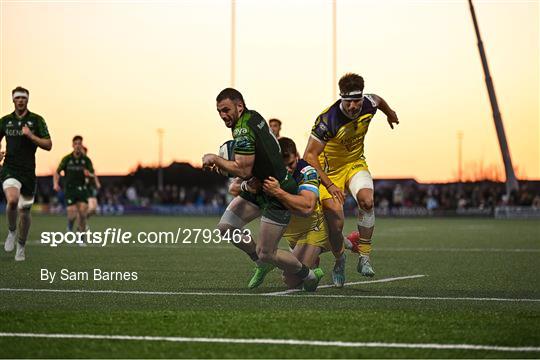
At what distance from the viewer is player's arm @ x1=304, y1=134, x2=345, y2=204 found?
1154 centimetres

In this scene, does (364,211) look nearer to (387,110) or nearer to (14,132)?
(387,110)

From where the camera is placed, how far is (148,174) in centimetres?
12400

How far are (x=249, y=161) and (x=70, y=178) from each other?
13970 mm

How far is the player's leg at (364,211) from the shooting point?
12.2 m

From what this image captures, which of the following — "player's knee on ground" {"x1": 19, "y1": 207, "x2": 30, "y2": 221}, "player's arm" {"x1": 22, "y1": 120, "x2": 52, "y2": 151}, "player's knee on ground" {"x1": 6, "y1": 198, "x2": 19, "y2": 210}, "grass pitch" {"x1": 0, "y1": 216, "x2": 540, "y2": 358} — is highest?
"player's arm" {"x1": 22, "y1": 120, "x2": 52, "y2": 151}

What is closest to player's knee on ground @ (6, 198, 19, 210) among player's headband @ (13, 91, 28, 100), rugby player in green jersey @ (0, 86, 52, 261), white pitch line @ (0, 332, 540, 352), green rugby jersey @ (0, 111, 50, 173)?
rugby player in green jersey @ (0, 86, 52, 261)

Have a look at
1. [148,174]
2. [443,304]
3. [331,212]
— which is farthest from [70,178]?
[148,174]

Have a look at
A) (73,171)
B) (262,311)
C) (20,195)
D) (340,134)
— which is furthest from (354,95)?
(73,171)

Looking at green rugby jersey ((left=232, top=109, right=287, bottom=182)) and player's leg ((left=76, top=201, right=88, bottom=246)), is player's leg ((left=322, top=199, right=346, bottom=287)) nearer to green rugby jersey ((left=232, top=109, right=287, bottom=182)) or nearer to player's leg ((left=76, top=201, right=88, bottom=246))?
green rugby jersey ((left=232, top=109, right=287, bottom=182))

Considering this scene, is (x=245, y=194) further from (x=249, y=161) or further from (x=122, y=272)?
(x=122, y=272)

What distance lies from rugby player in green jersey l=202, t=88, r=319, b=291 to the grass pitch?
385mm

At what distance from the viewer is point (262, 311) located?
918cm

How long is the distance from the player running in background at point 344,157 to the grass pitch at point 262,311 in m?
0.55

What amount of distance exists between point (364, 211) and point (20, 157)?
246 inches
